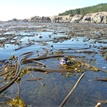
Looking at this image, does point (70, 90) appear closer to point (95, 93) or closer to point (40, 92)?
point (95, 93)

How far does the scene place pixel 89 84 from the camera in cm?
326

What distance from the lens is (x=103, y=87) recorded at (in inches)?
122

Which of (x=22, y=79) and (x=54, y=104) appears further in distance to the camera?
(x=22, y=79)

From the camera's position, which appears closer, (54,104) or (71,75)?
(54,104)

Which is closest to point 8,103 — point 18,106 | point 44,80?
point 18,106

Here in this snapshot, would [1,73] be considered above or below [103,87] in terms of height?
above

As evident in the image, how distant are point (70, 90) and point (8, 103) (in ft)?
5.73

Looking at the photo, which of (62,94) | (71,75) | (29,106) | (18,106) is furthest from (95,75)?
(18,106)

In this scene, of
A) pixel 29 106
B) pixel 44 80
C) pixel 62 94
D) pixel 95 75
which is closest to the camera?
pixel 29 106

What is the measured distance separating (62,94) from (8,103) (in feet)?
4.76

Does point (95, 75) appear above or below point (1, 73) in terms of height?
below

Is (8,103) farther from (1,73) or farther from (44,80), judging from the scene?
(1,73)

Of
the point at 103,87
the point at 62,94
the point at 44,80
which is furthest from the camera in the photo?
the point at 44,80

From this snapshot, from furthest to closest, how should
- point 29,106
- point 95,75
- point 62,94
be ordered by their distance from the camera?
point 95,75, point 62,94, point 29,106
